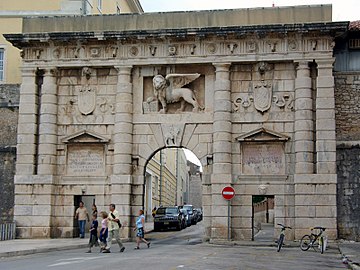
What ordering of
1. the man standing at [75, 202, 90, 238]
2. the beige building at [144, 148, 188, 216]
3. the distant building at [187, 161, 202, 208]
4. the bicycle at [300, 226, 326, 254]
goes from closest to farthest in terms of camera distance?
the bicycle at [300, 226, 326, 254], the man standing at [75, 202, 90, 238], the beige building at [144, 148, 188, 216], the distant building at [187, 161, 202, 208]

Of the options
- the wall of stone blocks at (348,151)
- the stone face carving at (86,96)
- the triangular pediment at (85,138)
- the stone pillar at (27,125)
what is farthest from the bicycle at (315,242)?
the stone pillar at (27,125)

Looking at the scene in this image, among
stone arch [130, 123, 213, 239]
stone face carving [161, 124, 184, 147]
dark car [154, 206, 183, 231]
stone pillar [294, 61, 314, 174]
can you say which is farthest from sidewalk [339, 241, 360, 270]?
dark car [154, 206, 183, 231]

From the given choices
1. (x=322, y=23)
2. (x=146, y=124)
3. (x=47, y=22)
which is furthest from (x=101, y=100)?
(x=322, y=23)

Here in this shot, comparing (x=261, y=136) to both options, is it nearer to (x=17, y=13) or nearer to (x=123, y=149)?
(x=123, y=149)

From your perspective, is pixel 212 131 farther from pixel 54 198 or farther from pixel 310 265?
pixel 310 265

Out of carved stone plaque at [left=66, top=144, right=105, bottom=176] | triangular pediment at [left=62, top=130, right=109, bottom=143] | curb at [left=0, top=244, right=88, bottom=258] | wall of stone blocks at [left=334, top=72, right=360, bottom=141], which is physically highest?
wall of stone blocks at [left=334, top=72, right=360, bottom=141]

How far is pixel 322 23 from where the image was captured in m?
27.5

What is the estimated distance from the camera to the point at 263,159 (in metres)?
28.2

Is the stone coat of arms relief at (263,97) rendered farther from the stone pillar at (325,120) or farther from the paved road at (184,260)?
the paved road at (184,260)

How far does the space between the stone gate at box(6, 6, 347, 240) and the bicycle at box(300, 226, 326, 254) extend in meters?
1.35

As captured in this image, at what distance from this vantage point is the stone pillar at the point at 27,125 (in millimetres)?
29391

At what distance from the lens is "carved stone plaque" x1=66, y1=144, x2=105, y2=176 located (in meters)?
29.4

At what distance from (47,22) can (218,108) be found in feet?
29.6

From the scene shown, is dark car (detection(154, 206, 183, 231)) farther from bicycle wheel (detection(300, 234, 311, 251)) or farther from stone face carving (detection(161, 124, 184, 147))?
bicycle wheel (detection(300, 234, 311, 251))
